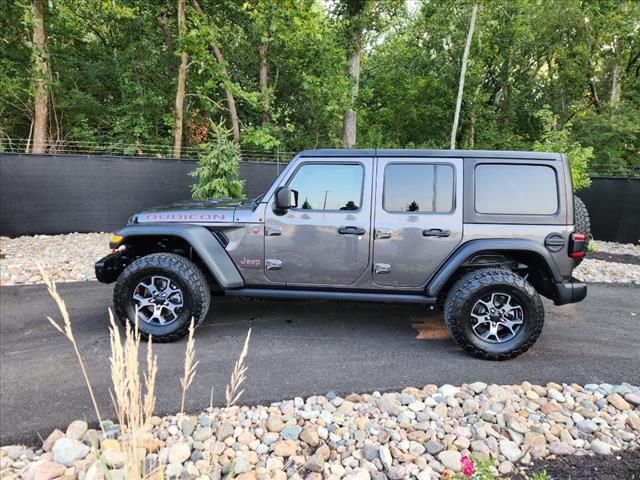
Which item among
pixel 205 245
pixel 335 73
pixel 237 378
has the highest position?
pixel 335 73

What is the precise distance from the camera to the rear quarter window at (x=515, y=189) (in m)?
3.38

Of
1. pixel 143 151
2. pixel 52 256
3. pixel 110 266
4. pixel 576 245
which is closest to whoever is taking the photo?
pixel 576 245

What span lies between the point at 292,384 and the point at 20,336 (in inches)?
107

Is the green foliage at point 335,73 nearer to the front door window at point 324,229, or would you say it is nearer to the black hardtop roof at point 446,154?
the black hardtop roof at point 446,154

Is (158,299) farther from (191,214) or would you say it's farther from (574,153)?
(574,153)

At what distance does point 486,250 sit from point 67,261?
6.27 metres

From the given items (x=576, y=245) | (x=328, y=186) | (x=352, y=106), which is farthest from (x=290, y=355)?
(x=352, y=106)

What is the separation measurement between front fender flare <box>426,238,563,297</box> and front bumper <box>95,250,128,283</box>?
9.71ft

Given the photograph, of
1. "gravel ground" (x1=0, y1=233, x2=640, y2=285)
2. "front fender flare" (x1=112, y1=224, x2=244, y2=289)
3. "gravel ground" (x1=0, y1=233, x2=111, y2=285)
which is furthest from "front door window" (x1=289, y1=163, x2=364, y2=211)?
"gravel ground" (x1=0, y1=233, x2=640, y2=285)

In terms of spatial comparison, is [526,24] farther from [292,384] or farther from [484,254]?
[292,384]

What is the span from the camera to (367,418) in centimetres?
248

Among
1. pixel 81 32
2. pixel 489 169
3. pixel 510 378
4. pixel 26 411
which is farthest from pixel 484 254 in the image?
pixel 81 32

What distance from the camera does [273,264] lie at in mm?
3570

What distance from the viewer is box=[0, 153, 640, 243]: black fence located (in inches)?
319
